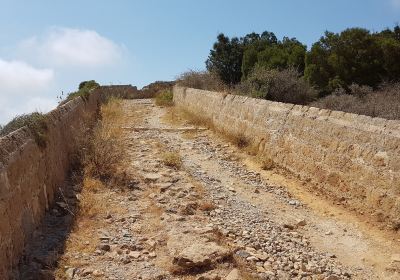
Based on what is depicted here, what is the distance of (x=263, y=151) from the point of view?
8.16 metres

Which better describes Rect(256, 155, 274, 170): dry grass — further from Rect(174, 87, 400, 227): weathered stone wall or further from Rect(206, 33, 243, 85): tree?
Rect(206, 33, 243, 85): tree

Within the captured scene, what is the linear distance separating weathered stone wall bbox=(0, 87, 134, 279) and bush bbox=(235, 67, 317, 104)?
6.54 m

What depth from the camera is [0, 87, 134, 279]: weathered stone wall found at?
373 cm

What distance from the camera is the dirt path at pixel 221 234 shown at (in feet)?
13.5

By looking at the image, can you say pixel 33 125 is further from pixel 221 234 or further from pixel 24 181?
pixel 221 234

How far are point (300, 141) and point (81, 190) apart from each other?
3402 millimetres

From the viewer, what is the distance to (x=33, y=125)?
17.7 ft

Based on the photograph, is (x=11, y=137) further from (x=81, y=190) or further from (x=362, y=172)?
(x=362, y=172)

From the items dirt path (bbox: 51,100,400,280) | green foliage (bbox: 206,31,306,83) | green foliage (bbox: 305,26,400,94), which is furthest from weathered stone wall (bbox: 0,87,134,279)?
green foliage (bbox: 206,31,306,83)

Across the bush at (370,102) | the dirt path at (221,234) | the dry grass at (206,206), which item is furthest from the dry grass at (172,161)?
the bush at (370,102)

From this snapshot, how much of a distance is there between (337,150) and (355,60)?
7265 mm

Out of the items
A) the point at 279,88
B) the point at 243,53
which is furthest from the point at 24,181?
the point at 243,53

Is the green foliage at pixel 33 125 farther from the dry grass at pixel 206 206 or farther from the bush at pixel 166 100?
the bush at pixel 166 100

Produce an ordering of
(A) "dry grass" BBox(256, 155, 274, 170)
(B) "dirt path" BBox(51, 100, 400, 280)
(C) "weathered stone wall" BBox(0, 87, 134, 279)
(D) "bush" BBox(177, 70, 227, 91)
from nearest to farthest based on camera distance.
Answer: (C) "weathered stone wall" BBox(0, 87, 134, 279)
(B) "dirt path" BBox(51, 100, 400, 280)
(A) "dry grass" BBox(256, 155, 274, 170)
(D) "bush" BBox(177, 70, 227, 91)
